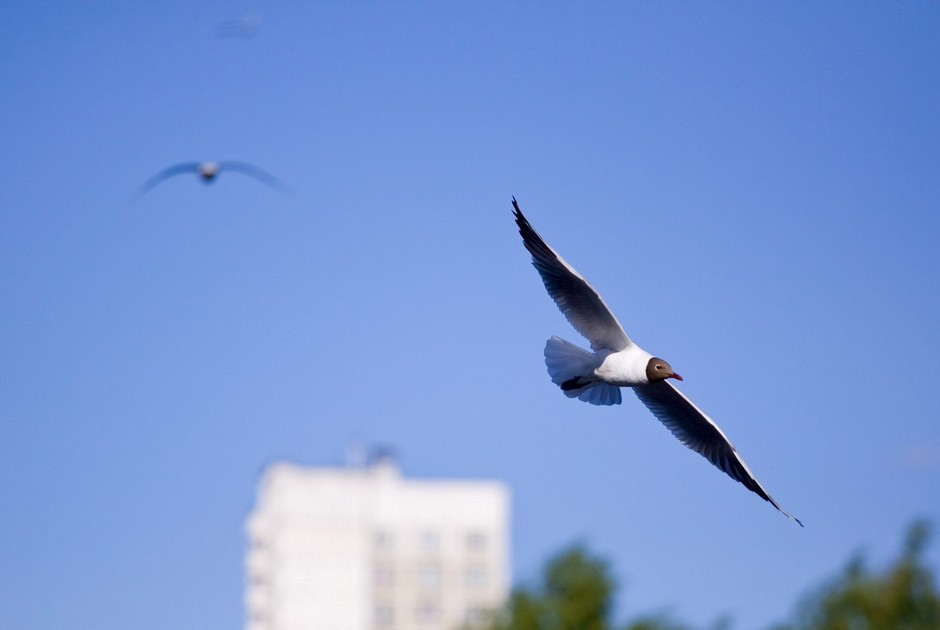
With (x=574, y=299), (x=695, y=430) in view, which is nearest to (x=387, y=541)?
(x=695, y=430)

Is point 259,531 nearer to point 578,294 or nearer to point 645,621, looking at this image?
point 645,621

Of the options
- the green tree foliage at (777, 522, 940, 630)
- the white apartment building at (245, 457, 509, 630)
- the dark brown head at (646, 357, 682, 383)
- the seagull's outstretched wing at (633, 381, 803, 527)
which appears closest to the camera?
the dark brown head at (646, 357, 682, 383)

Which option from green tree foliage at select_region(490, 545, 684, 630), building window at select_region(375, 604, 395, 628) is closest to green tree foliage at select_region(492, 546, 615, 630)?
green tree foliage at select_region(490, 545, 684, 630)

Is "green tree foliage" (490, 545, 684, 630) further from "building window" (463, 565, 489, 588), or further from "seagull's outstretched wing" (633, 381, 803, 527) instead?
"building window" (463, 565, 489, 588)

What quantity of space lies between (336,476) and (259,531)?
17.7 ft

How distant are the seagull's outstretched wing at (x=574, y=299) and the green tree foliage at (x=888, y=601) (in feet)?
90.3

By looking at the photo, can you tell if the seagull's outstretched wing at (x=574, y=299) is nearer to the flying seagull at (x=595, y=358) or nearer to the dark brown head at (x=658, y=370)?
the flying seagull at (x=595, y=358)

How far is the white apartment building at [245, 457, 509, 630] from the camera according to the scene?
81562 mm

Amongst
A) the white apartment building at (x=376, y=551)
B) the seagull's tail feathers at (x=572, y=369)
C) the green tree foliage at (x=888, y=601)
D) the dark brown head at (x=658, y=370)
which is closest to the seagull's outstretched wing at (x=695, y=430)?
the seagull's tail feathers at (x=572, y=369)

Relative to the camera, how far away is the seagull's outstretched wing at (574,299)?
1504cm

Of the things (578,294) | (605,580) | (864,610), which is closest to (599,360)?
(578,294)

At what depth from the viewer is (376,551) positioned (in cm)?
8338

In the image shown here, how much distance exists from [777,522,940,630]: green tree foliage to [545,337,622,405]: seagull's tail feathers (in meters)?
27.3

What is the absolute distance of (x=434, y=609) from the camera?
8362cm
